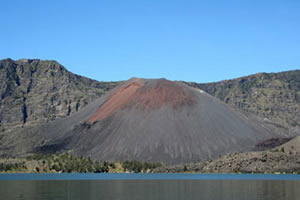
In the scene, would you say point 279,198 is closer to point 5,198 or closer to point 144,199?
point 144,199

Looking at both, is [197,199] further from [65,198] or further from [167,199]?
[65,198]

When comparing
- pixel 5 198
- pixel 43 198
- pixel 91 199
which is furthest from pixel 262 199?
pixel 5 198

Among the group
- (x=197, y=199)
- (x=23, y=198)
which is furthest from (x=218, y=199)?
(x=23, y=198)

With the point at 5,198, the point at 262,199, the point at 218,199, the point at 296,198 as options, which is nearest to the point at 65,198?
the point at 5,198

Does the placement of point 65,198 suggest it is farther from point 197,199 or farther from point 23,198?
point 197,199

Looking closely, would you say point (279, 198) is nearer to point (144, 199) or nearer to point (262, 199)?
point (262, 199)

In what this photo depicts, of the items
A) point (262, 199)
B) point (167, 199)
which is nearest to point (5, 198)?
point (167, 199)
